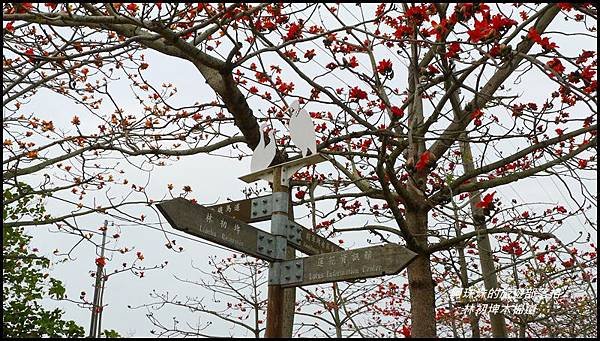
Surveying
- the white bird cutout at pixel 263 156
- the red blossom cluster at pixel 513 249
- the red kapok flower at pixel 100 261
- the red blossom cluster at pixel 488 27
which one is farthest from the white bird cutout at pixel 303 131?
the red kapok flower at pixel 100 261

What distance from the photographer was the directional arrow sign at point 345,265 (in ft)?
7.28

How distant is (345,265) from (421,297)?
1342 mm

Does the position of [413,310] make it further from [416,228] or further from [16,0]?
[16,0]

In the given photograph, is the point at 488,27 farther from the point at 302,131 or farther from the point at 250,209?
the point at 250,209

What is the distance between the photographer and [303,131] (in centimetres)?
259

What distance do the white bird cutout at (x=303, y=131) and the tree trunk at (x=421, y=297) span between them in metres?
1.22

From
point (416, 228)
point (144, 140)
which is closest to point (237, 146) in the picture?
point (144, 140)

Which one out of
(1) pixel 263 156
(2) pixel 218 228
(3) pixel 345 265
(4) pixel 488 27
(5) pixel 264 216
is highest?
(4) pixel 488 27

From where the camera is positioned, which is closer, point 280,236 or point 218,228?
point 218,228

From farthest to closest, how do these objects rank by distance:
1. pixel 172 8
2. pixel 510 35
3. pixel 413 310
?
pixel 413 310
pixel 510 35
pixel 172 8

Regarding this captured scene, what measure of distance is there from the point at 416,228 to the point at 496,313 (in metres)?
1.24

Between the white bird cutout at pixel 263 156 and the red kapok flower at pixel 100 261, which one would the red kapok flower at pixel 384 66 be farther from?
the red kapok flower at pixel 100 261

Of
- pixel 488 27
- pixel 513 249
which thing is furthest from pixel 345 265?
pixel 513 249

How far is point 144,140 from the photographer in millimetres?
4383
